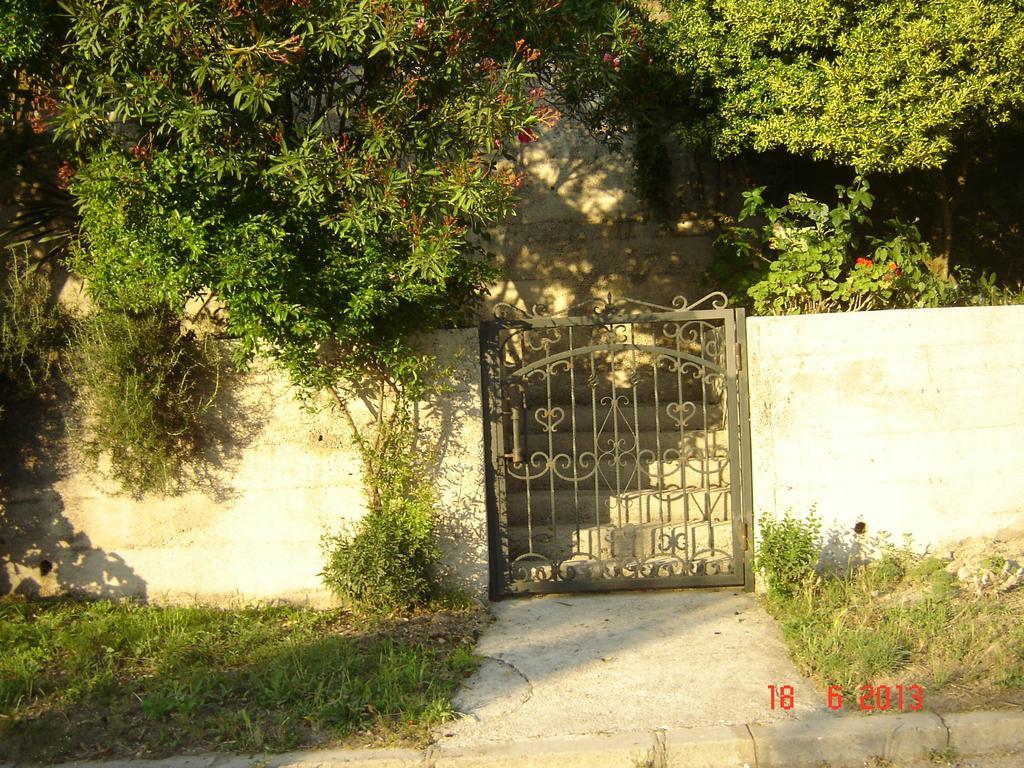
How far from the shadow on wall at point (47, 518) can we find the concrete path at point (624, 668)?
2505 millimetres

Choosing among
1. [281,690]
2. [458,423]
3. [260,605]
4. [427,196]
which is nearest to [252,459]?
[260,605]

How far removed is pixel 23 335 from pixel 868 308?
212 inches

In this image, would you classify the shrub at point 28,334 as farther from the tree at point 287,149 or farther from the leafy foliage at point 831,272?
the leafy foliage at point 831,272

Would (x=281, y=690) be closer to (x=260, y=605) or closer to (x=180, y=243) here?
(x=260, y=605)

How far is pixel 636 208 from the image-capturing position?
8.66 meters

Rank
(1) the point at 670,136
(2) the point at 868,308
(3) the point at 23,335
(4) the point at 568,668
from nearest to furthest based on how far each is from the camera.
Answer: (4) the point at 568,668 < (3) the point at 23,335 < (2) the point at 868,308 < (1) the point at 670,136

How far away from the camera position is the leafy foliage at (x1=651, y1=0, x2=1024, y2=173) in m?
5.62

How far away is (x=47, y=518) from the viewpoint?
5723 millimetres

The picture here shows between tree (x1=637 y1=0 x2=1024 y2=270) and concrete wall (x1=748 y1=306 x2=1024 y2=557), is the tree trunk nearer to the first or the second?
tree (x1=637 y1=0 x2=1024 y2=270)

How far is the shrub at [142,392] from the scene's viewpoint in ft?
17.6

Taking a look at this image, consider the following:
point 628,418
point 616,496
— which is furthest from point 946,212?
point 616,496
